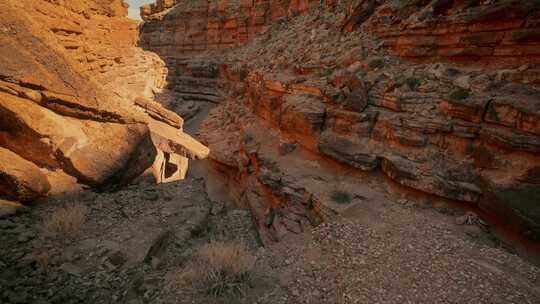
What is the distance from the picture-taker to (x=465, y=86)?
6.07 meters

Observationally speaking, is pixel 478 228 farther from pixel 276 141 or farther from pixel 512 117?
pixel 276 141

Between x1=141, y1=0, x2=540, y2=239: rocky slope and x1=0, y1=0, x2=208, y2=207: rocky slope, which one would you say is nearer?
x1=0, y1=0, x2=208, y2=207: rocky slope

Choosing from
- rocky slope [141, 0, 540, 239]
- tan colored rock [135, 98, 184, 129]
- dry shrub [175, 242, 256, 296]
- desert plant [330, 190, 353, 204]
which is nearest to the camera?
dry shrub [175, 242, 256, 296]

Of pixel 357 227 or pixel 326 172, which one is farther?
pixel 326 172

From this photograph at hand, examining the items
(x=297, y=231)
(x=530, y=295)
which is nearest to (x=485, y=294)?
(x=530, y=295)

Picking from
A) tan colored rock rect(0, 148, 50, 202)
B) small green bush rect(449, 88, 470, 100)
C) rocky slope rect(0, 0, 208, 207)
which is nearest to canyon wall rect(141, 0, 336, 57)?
small green bush rect(449, 88, 470, 100)

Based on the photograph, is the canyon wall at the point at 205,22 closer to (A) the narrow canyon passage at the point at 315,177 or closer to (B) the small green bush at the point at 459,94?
(A) the narrow canyon passage at the point at 315,177

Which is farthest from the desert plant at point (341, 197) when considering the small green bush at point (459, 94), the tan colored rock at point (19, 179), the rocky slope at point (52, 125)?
the tan colored rock at point (19, 179)

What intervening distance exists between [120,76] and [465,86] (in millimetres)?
12305

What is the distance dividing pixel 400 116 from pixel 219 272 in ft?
17.8

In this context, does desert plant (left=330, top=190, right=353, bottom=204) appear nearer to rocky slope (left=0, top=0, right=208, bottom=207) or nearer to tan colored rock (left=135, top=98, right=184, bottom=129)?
rocky slope (left=0, top=0, right=208, bottom=207)

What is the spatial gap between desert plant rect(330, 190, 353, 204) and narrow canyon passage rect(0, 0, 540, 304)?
0.16 feet

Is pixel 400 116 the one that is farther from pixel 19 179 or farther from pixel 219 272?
pixel 19 179

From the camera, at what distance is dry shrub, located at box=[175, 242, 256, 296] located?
12.2ft
